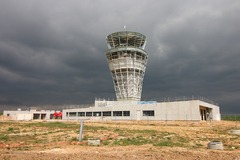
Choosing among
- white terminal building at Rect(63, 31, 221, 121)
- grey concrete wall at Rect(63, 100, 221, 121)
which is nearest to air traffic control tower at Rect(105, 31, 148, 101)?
white terminal building at Rect(63, 31, 221, 121)

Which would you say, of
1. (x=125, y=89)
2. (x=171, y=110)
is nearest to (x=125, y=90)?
(x=125, y=89)

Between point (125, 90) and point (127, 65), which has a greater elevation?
point (127, 65)

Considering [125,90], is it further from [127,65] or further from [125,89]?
[127,65]

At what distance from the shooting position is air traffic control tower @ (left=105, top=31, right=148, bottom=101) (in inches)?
2400

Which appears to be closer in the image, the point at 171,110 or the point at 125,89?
the point at 171,110

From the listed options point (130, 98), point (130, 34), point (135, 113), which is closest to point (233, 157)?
point (135, 113)

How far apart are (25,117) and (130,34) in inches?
2359

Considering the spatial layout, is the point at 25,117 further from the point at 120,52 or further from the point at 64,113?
the point at 120,52

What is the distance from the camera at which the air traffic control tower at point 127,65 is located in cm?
6097

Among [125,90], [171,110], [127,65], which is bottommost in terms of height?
[171,110]

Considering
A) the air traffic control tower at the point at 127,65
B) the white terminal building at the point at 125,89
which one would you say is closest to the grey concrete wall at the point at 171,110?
the white terminal building at the point at 125,89

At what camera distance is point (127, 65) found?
60.6 meters

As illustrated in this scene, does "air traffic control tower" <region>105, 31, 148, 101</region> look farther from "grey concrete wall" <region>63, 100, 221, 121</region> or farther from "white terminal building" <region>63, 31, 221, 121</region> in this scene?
"grey concrete wall" <region>63, 100, 221, 121</region>

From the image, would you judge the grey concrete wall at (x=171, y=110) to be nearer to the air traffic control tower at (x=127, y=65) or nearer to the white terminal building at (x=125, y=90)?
the white terminal building at (x=125, y=90)
